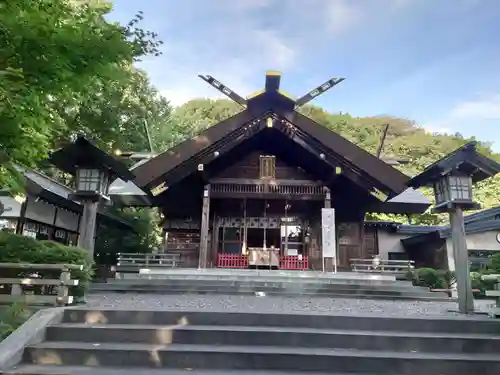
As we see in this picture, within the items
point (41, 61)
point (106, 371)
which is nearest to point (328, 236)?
point (106, 371)

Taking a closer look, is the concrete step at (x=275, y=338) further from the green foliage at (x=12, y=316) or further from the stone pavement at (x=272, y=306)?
the stone pavement at (x=272, y=306)

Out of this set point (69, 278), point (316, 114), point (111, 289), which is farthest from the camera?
point (316, 114)

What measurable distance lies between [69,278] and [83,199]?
2174 millimetres

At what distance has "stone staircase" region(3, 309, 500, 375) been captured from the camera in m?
3.81

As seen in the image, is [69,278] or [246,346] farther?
[69,278]

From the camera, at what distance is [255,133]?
12.3m

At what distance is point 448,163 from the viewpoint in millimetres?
6410

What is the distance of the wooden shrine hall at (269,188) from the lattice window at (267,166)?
0.04 metres

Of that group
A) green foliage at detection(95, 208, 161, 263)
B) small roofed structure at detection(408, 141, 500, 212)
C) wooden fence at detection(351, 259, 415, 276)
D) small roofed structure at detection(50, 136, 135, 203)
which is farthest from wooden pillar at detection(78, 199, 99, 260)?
green foliage at detection(95, 208, 161, 263)

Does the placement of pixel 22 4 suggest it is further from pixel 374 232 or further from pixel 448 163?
pixel 374 232

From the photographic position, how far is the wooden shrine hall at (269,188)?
11594 mm

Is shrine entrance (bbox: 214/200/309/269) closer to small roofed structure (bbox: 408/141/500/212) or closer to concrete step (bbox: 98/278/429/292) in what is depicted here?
concrete step (bbox: 98/278/429/292)

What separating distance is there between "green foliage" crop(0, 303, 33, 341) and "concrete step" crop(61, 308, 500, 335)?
1.61ft

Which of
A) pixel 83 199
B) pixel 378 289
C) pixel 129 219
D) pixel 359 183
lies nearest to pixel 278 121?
pixel 359 183
